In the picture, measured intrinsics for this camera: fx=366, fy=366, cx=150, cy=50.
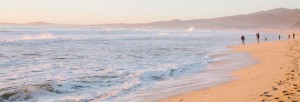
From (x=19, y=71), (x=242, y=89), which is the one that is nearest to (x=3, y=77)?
(x=19, y=71)

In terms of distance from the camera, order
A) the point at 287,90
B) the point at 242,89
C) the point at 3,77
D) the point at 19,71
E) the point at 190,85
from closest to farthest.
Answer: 1. the point at 287,90
2. the point at 242,89
3. the point at 190,85
4. the point at 3,77
5. the point at 19,71

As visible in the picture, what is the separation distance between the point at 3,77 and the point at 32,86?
7.70 ft

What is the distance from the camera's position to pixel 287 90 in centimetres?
828

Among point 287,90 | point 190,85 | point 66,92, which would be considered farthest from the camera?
point 190,85

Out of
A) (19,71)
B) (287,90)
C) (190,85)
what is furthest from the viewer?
(19,71)

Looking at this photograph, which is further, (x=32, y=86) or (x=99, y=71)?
(x=99, y=71)

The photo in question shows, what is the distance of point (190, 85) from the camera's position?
464 inches

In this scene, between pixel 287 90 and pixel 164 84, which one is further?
pixel 164 84

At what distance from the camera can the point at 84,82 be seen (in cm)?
1213

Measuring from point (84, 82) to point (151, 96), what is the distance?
306cm

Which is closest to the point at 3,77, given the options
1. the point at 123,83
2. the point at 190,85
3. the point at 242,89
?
the point at 123,83

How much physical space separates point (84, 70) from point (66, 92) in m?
4.38

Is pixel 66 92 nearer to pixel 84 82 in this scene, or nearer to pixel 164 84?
pixel 84 82

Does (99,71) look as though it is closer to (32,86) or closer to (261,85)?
(32,86)
